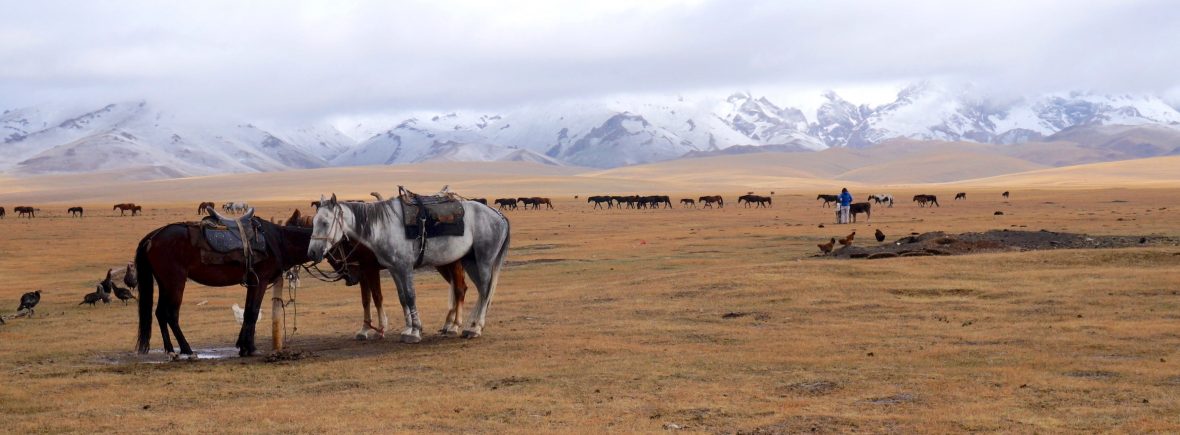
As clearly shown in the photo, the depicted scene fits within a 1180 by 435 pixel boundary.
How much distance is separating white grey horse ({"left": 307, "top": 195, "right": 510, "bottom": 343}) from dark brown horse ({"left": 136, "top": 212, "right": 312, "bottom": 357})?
67cm

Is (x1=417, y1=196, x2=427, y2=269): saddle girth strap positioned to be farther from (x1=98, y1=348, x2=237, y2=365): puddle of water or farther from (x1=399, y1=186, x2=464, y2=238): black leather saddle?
(x1=98, y1=348, x2=237, y2=365): puddle of water

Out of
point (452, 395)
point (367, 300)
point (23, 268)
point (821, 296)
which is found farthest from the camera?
point (23, 268)

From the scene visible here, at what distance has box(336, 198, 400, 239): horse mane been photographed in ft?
51.5

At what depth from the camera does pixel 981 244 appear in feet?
88.3

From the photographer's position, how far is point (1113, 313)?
16.7 meters

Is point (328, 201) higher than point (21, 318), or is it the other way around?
point (328, 201)

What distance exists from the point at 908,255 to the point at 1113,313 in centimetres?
866

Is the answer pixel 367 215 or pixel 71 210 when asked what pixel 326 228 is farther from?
pixel 71 210

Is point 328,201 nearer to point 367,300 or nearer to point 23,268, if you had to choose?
point 367,300

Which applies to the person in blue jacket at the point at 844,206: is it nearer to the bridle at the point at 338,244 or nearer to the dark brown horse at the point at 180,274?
the bridle at the point at 338,244

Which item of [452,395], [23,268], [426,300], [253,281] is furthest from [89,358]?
[23,268]

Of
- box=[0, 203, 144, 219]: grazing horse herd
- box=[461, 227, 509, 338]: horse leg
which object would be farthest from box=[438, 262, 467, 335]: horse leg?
box=[0, 203, 144, 219]: grazing horse herd

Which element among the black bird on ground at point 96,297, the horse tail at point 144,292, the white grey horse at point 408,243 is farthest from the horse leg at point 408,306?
the black bird on ground at point 96,297

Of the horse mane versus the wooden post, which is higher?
the horse mane
